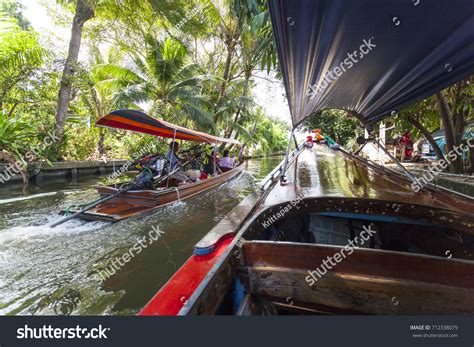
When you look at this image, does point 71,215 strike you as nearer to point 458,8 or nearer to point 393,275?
point 393,275

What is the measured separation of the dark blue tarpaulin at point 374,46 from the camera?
1.40 metres

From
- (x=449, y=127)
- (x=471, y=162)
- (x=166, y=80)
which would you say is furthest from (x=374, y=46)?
(x=166, y=80)

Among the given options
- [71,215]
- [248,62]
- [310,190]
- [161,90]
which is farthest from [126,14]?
[310,190]

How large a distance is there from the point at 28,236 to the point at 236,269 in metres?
4.60

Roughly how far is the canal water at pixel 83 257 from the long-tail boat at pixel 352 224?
6.03 ft

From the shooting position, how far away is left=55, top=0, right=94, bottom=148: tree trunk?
10195 mm

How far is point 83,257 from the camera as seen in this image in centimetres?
365

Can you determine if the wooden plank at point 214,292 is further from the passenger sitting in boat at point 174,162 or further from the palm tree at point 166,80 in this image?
the palm tree at point 166,80

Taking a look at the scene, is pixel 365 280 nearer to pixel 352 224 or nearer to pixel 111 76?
pixel 352 224
